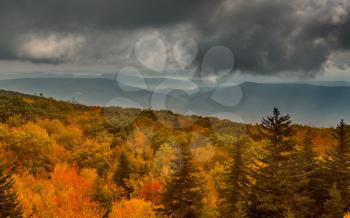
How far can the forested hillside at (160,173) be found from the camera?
42.5 metres

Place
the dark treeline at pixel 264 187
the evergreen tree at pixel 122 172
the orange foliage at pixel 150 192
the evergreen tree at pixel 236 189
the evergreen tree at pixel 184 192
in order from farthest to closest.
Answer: the evergreen tree at pixel 122 172 → the orange foliage at pixel 150 192 → the evergreen tree at pixel 236 189 → the evergreen tree at pixel 184 192 → the dark treeline at pixel 264 187

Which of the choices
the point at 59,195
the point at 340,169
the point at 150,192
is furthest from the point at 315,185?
the point at 59,195

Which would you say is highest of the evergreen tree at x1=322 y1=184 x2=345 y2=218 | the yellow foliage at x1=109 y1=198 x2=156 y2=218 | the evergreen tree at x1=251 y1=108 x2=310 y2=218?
the evergreen tree at x1=251 y1=108 x2=310 y2=218

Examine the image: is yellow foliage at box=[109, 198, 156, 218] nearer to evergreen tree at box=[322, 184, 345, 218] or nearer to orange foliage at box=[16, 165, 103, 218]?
orange foliage at box=[16, 165, 103, 218]

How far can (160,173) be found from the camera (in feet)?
258

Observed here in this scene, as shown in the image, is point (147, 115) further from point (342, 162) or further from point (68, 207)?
point (342, 162)

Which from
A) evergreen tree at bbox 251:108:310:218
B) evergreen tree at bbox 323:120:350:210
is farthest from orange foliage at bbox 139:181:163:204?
evergreen tree at bbox 251:108:310:218

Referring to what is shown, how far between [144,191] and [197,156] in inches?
1052

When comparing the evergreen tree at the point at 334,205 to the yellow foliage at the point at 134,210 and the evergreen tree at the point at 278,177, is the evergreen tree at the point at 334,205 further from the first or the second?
the yellow foliage at the point at 134,210

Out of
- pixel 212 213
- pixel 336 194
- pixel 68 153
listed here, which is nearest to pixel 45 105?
pixel 68 153

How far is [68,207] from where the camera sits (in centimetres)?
6444

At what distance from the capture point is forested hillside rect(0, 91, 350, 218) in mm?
42500

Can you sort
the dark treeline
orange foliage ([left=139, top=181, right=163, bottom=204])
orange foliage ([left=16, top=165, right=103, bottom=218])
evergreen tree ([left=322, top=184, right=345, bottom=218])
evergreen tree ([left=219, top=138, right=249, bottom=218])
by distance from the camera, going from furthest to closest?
orange foliage ([left=139, top=181, right=163, bottom=204]) < orange foliage ([left=16, top=165, right=103, bottom=218]) < evergreen tree ([left=322, top=184, right=345, bottom=218]) < evergreen tree ([left=219, top=138, right=249, bottom=218]) < the dark treeline

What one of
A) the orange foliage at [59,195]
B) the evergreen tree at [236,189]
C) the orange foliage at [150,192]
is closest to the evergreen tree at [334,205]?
the evergreen tree at [236,189]
